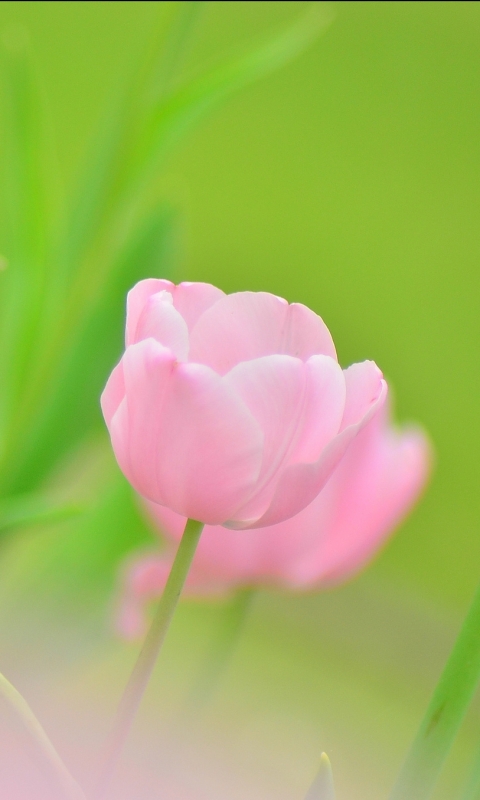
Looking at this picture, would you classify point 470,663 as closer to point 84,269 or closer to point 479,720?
point 84,269

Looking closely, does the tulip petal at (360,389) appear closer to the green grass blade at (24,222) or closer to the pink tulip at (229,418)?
the pink tulip at (229,418)

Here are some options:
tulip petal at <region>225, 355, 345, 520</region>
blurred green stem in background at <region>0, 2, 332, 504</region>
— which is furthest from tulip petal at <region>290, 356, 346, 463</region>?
blurred green stem in background at <region>0, 2, 332, 504</region>

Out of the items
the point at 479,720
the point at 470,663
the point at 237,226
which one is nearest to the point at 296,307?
the point at 470,663

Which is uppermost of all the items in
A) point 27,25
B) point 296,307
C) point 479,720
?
point 27,25

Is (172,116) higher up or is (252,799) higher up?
(172,116)

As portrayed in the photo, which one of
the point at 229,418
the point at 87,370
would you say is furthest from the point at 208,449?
the point at 87,370

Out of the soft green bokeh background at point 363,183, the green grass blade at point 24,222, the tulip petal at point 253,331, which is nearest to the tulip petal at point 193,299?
the tulip petal at point 253,331

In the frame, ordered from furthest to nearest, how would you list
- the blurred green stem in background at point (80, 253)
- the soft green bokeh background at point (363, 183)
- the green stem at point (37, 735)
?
the soft green bokeh background at point (363, 183) < the blurred green stem in background at point (80, 253) < the green stem at point (37, 735)
